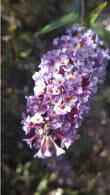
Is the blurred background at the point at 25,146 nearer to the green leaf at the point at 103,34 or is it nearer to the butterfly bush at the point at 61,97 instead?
the green leaf at the point at 103,34

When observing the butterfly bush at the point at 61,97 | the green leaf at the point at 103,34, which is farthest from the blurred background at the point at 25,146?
the butterfly bush at the point at 61,97

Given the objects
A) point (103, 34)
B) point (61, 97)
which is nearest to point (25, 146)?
point (103, 34)

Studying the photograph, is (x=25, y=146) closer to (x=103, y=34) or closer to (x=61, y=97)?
(x=103, y=34)

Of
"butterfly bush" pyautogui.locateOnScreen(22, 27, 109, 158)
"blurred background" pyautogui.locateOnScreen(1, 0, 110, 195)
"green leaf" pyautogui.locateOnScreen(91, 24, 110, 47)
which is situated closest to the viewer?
"butterfly bush" pyautogui.locateOnScreen(22, 27, 109, 158)

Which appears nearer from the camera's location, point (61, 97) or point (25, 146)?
point (61, 97)

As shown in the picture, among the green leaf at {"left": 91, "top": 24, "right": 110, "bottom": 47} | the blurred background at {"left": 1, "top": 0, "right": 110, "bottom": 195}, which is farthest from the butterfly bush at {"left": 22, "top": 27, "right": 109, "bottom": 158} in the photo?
the blurred background at {"left": 1, "top": 0, "right": 110, "bottom": 195}

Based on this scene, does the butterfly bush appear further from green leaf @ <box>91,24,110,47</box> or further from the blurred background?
the blurred background
